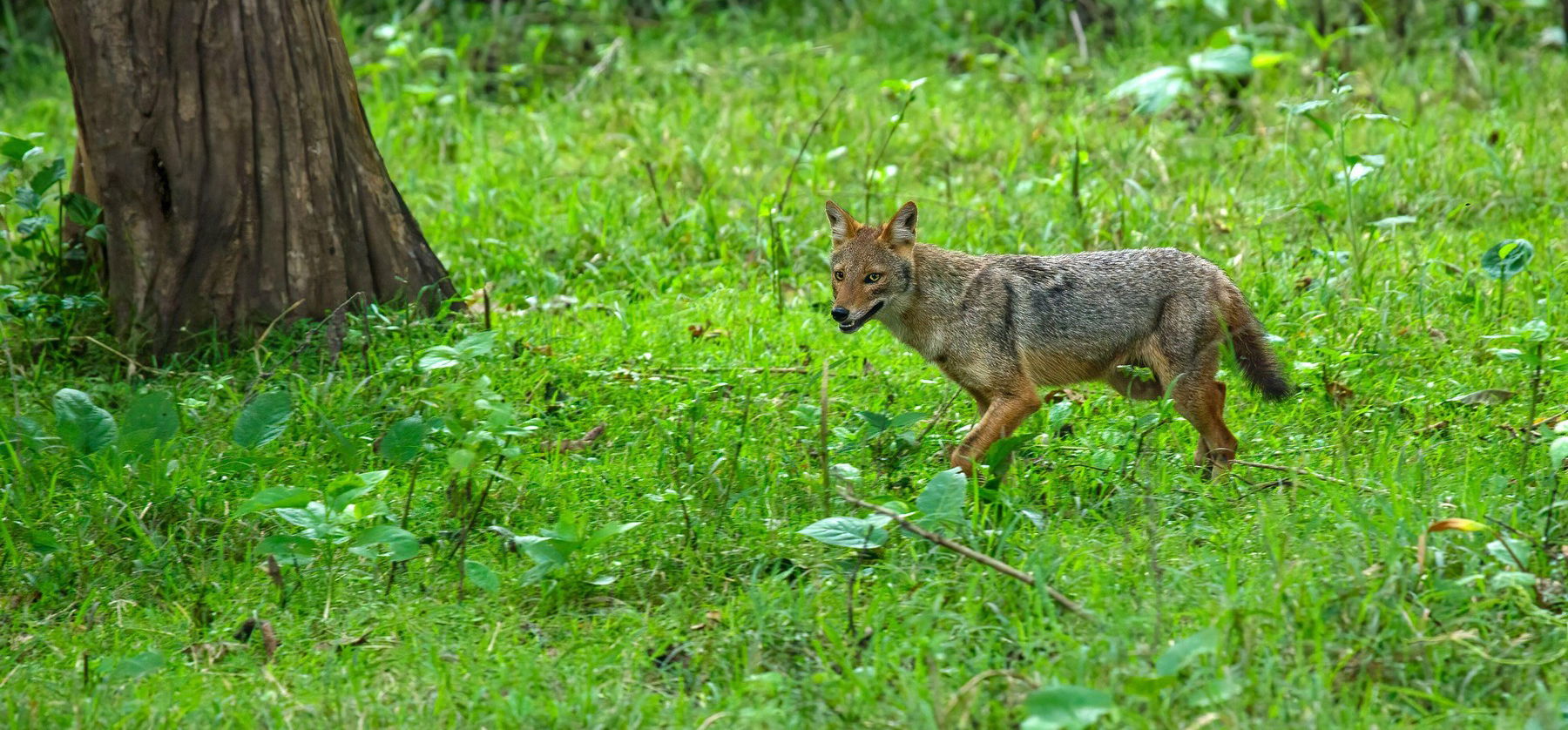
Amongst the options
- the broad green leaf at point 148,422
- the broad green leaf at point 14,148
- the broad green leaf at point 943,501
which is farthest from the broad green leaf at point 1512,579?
the broad green leaf at point 14,148

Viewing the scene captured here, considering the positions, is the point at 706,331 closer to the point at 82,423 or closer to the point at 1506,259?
the point at 82,423

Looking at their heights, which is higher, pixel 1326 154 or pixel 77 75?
pixel 77 75

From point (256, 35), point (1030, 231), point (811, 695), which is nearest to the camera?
point (811, 695)

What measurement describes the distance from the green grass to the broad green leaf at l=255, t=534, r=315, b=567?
0.08m

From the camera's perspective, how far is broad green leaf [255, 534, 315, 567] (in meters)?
4.30

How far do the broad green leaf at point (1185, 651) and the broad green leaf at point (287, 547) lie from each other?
98.9 inches

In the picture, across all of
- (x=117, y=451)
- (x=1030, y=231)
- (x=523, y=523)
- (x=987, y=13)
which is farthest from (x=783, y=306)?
(x=987, y=13)

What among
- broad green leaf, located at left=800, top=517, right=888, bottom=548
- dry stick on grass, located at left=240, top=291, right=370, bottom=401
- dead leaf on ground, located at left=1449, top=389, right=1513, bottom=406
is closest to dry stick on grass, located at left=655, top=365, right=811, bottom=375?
dry stick on grass, located at left=240, top=291, right=370, bottom=401

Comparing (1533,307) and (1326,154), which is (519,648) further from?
(1326,154)

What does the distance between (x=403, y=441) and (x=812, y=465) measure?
4.86 feet

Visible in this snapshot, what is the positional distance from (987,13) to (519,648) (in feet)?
29.9

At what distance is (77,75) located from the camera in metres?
6.10

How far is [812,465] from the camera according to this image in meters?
5.26

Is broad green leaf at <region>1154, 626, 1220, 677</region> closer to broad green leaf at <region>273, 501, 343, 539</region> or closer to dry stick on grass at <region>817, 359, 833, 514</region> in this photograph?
dry stick on grass at <region>817, 359, 833, 514</region>
